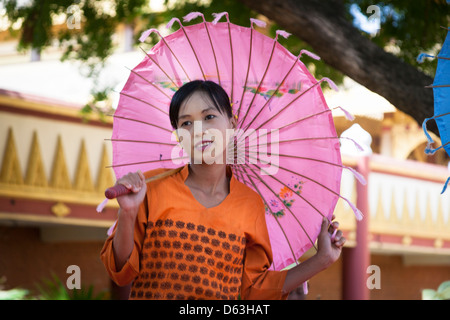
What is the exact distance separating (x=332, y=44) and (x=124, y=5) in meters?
3.27

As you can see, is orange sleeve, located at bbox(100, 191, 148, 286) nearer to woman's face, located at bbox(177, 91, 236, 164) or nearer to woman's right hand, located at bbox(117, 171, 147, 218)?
woman's right hand, located at bbox(117, 171, 147, 218)

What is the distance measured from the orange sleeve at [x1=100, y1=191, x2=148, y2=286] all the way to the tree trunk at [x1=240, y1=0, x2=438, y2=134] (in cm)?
215

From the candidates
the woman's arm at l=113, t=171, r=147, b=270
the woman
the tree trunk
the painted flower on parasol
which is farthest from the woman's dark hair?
the tree trunk

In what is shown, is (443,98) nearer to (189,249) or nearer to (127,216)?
(189,249)

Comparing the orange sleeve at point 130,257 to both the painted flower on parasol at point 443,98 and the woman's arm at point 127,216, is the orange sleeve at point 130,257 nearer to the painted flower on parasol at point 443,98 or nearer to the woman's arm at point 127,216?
the woman's arm at point 127,216

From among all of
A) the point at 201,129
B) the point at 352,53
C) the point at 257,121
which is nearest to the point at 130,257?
the point at 201,129

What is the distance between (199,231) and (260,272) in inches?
12.4

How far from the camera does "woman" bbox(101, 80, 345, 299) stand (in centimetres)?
226

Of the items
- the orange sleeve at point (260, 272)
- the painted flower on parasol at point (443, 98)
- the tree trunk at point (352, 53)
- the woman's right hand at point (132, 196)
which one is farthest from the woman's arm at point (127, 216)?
the tree trunk at point (352, 53)

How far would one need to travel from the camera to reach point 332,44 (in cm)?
440

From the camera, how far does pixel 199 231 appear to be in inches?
92.1

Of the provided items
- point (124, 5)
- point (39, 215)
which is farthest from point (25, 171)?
point (124, 5)

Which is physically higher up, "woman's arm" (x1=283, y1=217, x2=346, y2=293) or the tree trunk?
the tree trunk
